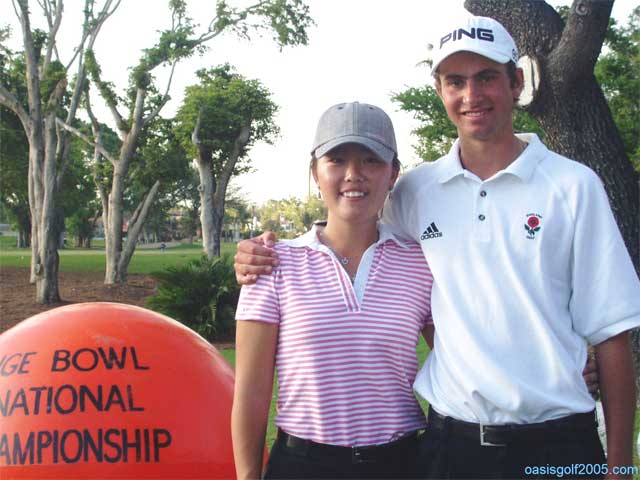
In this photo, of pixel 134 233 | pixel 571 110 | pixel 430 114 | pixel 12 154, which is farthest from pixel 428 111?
pixel 571 110

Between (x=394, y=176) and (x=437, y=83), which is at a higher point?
(x=437, y=83)

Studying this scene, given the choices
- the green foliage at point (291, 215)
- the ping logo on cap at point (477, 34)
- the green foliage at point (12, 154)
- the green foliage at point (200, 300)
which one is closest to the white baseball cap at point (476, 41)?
the ping logo on cap at point (477, 34)

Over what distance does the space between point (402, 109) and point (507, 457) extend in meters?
29.2

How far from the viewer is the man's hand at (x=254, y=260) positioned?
2719 mm

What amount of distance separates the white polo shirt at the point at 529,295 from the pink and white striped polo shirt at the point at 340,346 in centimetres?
15

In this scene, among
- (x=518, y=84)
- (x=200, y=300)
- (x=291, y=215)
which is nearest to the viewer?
(x=518, y=84)

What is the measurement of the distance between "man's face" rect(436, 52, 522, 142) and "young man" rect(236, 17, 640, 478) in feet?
0.11

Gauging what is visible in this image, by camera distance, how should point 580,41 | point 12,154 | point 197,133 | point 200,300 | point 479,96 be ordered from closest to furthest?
point 479,96 < point 580,41 < point 200,300 < point 197,133 < point 12,154

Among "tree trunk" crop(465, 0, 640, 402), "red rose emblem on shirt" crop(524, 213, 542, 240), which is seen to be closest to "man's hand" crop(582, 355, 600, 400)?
"red rose emblem on shirt" crop(524, 213, 542, 240)

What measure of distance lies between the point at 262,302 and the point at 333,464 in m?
0.63

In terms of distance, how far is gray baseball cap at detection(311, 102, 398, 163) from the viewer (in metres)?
2.72

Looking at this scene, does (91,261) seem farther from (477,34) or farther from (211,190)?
(477,34)

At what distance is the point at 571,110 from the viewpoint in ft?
22.7

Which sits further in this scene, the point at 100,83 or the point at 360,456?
the point at 100,83
